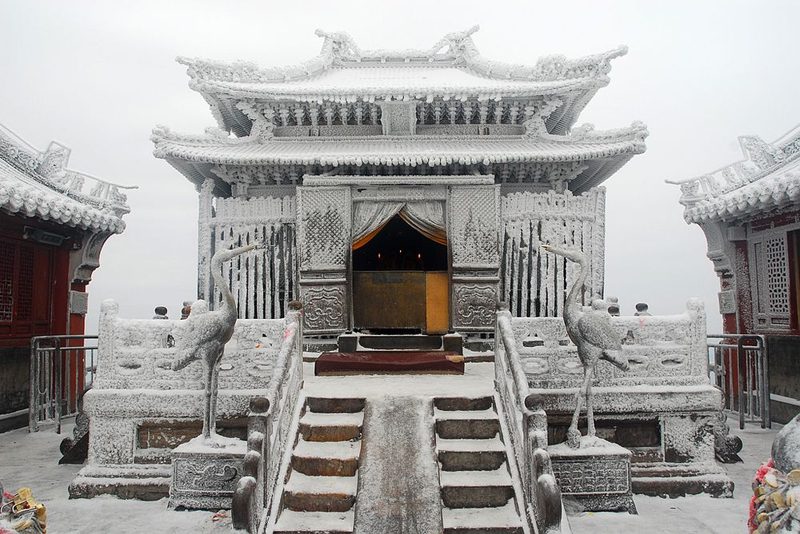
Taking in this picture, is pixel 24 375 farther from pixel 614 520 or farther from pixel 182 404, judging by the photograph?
pixel 614 520

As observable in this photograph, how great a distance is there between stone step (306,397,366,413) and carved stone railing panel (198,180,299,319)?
13.6 feet

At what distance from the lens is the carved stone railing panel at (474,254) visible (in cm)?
1031

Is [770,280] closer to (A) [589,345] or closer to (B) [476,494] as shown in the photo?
(A) [589,345]

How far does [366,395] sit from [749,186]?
8995mm

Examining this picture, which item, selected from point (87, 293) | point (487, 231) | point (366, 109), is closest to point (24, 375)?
point (87, 293)

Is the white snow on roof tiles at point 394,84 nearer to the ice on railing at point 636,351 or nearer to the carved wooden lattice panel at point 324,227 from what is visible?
the carved wooden lattice panel at point 324,227

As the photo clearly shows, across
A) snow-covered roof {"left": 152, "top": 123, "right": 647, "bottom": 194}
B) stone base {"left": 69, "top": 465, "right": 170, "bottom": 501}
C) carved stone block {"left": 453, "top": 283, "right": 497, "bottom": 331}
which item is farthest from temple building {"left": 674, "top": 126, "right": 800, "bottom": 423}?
stone base {"left": 69, "top": 465, "right": 170, "bottom": 501}

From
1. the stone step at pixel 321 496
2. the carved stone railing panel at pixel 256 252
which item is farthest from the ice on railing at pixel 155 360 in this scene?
the carved stone railing panel at pixel 256 252

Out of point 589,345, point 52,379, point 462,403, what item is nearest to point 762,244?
point 589,345

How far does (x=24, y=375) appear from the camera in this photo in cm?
1105

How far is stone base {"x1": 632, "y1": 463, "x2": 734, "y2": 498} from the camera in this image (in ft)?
22.5

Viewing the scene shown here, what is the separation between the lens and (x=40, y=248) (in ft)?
38.4

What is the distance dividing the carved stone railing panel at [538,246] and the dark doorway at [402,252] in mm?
4169

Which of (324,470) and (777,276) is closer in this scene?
(324,470)
